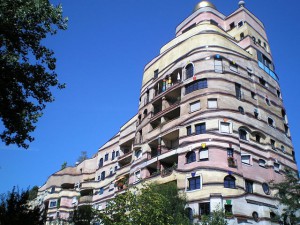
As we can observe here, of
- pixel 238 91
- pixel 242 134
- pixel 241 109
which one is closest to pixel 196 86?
pixel 238 91

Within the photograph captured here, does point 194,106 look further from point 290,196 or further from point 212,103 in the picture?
point 290,196

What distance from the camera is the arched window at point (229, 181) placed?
29.8 meters

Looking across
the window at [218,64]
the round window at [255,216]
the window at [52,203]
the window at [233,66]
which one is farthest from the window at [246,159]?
the window at [52,203]

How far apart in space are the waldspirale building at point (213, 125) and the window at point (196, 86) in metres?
0.12

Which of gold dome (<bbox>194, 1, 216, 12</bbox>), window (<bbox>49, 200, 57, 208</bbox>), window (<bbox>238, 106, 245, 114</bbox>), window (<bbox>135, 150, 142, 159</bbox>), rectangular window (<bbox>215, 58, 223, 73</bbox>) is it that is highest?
gold dome (<bbox>194, 1, 216, 12</bbox>)

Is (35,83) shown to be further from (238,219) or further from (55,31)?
(238,219)

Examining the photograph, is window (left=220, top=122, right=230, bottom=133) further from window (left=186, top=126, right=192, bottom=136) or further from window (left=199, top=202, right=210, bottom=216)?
window (left=199, top=202, right=210, bottom=216)

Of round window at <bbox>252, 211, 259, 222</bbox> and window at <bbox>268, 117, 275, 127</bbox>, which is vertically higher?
window at <bbox>268, 117, 275, 127</bbox>

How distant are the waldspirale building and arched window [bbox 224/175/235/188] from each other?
0.09 m

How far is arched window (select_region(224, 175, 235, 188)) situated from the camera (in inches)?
1172

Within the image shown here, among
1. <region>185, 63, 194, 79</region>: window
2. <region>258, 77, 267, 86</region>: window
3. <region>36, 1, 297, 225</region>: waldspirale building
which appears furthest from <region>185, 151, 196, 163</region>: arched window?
<region>258, 77, 267, 86</region>: window

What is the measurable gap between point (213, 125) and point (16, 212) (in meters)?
19.6

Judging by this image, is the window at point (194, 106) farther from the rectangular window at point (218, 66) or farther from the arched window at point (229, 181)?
the arched window at point (229, 181)

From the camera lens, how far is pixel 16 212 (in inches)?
773
